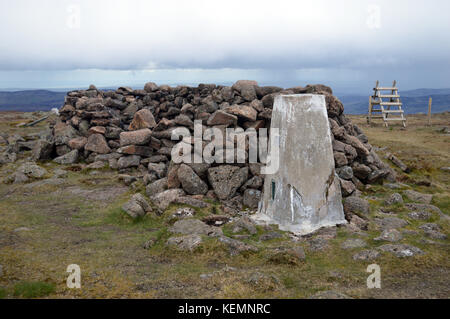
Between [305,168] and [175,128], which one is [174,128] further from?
[305,168]

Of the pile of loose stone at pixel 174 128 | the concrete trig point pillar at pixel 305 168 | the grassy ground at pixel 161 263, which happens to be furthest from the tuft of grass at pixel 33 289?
the pile of loose stone at pixel 174 128

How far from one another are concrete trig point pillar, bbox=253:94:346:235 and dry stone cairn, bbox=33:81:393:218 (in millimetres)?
1795

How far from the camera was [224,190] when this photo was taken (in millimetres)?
11180

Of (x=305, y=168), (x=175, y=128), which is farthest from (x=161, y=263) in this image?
(x=175, y=128)

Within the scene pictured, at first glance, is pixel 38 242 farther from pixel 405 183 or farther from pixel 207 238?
pixel 405 183

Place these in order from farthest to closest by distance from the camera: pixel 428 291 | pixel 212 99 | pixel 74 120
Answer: pixel 74 120, pixel 212 99, pixel 428 291

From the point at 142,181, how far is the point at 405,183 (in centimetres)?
978

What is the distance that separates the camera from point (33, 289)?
226 inches

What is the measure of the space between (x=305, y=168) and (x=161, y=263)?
418 cm

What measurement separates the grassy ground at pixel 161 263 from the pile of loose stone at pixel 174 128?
1.04 meters

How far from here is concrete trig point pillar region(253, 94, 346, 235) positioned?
29.6ft

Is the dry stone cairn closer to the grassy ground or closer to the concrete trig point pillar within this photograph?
the grassy ground

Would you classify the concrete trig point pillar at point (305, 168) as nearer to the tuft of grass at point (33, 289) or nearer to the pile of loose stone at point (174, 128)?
the pile of loose stone at point (174, 128)

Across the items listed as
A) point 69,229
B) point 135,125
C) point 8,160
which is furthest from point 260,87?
point 8,160
